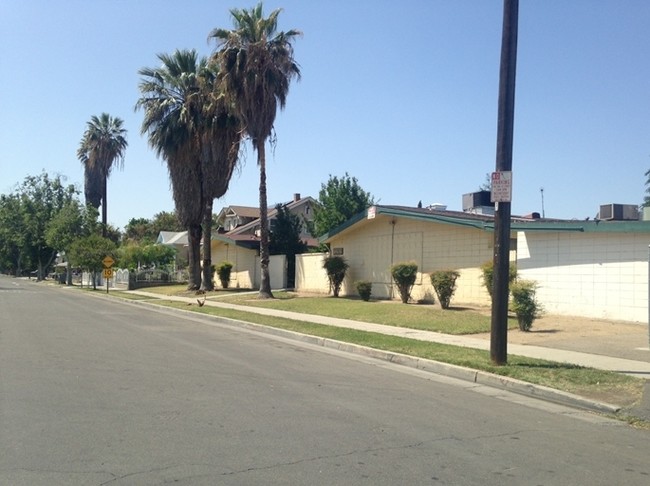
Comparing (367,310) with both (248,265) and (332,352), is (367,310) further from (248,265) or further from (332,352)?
(248,265)

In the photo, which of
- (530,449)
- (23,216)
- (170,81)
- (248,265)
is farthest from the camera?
(23,216)

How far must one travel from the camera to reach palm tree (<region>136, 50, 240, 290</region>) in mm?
36125

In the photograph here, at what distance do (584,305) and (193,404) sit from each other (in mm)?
13965

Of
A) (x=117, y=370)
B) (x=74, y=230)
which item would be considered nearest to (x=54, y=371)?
(x=117, y=370)

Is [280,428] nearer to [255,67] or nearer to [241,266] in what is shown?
[255,67]

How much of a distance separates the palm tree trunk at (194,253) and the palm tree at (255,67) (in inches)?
383

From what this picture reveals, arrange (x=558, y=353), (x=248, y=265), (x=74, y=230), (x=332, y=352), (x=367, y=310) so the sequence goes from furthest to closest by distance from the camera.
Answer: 1. (x=74, y=230)
2. (x=248, y=265)
3. (x=367, y=310)
4. (x=332, y=352)
5. (x=558, y=353)

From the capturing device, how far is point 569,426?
26.0 ft

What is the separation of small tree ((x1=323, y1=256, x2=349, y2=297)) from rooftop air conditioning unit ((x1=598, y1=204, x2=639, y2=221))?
12550mm

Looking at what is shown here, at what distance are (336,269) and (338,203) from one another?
21.3m

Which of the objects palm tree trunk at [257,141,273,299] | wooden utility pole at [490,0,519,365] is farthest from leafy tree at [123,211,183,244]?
wooden utility pole at [490,0,519,365]

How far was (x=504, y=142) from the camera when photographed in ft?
37.4

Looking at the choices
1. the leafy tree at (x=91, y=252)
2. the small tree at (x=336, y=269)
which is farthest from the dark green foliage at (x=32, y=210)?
the small tree at (x=336, y=269)

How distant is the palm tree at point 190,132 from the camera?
36125 mm
